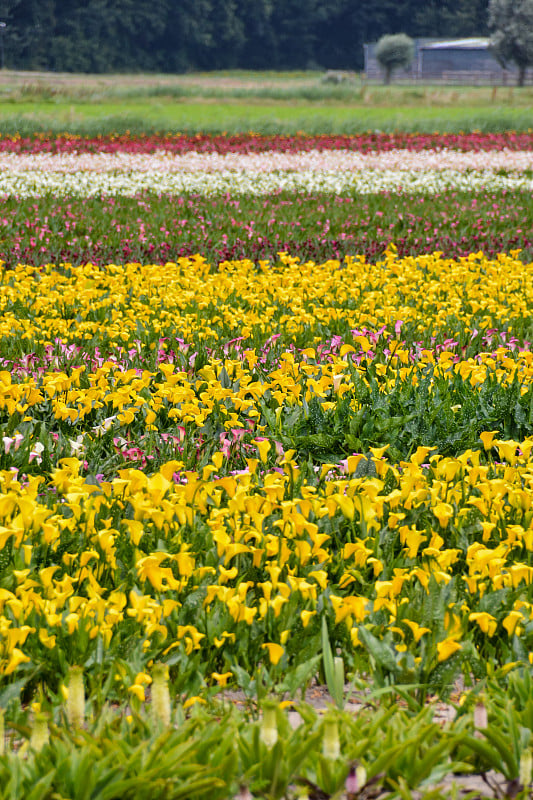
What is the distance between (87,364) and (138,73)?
92.6 m

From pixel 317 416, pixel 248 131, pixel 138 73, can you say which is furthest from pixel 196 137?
pixel 138 73

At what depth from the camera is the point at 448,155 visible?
2414cm

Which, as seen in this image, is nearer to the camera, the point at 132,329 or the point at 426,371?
the point at 426,371

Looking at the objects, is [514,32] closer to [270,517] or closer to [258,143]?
[258,143]

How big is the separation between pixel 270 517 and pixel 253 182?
1582cm

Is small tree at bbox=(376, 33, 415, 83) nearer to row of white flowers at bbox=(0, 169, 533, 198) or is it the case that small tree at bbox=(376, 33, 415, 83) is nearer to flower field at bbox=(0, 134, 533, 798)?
row of white flowers at bbox=(0, 169, 533, 198)

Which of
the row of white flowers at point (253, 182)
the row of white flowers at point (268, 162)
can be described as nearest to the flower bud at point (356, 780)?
the row of white flowers at point (253, 182)

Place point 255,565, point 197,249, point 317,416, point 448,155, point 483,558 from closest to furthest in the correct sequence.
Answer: point 483,558 < point 255,565 < point 317,416 < point 197,249 < point 448,155

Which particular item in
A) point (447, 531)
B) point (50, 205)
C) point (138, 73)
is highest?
point (138, 73)

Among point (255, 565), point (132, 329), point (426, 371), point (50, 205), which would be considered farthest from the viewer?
point (50, 205)

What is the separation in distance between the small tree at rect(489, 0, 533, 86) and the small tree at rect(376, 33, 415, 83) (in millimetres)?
8905

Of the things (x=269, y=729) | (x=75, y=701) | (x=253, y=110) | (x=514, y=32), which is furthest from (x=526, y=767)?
(x=514, y=32)

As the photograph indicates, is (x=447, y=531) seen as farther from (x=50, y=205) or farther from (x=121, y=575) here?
(x=50, y=205)

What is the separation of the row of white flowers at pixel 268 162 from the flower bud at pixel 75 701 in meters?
18.6
